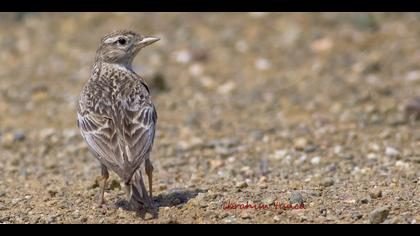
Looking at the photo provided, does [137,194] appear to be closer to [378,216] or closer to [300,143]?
[378,216]

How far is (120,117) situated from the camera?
8008 millimetres

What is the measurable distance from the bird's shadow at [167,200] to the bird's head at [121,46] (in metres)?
1.60

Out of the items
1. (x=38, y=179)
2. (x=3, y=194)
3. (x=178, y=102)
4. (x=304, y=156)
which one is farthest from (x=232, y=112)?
(x=3, y=194)

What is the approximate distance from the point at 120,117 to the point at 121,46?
5.07 ft

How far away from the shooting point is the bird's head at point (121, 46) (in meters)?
9.35

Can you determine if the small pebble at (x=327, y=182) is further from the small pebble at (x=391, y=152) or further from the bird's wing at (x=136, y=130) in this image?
the bird's wing at (x=136, y=130)

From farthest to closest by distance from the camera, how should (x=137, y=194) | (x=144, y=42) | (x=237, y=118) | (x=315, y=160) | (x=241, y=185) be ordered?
1. (x=237, y=118)
2. (x=315, y=160)
3. (x=144, y=42)
4. (x=241, y=185)
5. (x=137, y=194)

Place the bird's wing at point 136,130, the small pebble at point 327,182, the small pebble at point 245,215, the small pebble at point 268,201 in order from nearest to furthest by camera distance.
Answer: the small pebble at point 245,215 < the bird's wing at point 136,130 < the small pebble at point 268,201 < the small pebble at point 327,182

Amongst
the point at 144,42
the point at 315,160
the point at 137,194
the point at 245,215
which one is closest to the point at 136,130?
the point at 137,194

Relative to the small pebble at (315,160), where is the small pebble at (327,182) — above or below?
below

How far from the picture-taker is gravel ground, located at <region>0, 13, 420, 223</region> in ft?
25.7

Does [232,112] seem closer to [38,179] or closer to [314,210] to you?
[38,179]

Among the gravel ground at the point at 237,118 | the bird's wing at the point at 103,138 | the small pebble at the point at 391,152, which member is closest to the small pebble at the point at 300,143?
the gravel ground at the point at 237,118

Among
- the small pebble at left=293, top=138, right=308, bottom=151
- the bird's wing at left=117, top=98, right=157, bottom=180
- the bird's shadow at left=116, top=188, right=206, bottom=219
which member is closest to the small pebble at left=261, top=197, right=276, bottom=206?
the bird's shadow at left=116, top=188, right=206, bottom=219
